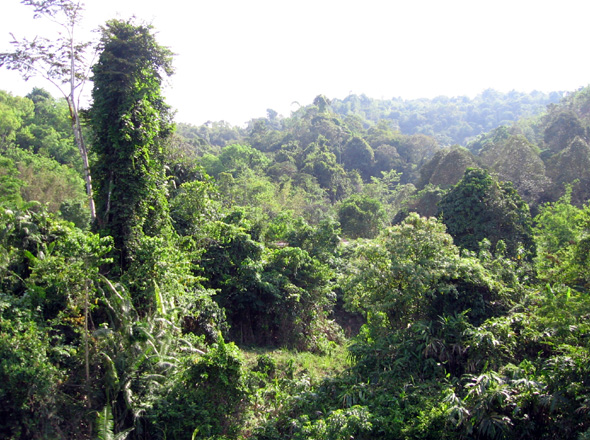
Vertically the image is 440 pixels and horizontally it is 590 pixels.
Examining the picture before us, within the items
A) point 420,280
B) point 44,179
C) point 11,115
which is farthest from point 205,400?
point 11,115

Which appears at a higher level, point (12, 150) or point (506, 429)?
point (12, 150)

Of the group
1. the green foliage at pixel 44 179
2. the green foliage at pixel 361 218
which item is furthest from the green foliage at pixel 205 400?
the green foliage at pixel 44 179

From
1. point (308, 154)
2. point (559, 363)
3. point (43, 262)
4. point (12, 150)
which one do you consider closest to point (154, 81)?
point (43, 262)

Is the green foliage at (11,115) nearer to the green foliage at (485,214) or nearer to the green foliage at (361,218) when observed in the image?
the green foliage at (361,218)

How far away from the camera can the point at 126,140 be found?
9242 millimetres

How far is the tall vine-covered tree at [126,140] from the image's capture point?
9211mm

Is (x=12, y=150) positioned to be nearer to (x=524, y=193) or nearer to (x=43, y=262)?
(x=43, y=262)

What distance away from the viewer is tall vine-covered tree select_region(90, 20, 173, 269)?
30.2ft

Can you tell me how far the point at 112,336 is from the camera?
7.29 metres

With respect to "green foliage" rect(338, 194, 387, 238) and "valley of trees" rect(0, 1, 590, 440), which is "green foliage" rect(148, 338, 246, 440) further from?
"green foliage" rect(338, 194, 387, 238)

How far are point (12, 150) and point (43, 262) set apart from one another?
24072 millimetres

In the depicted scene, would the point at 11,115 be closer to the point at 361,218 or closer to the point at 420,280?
the point at 361,218

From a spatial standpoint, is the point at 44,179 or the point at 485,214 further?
the point at 44,179

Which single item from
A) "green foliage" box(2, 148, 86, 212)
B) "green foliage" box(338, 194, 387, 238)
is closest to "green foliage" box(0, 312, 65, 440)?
"green foliage" box(2, 148, 86, 212)
